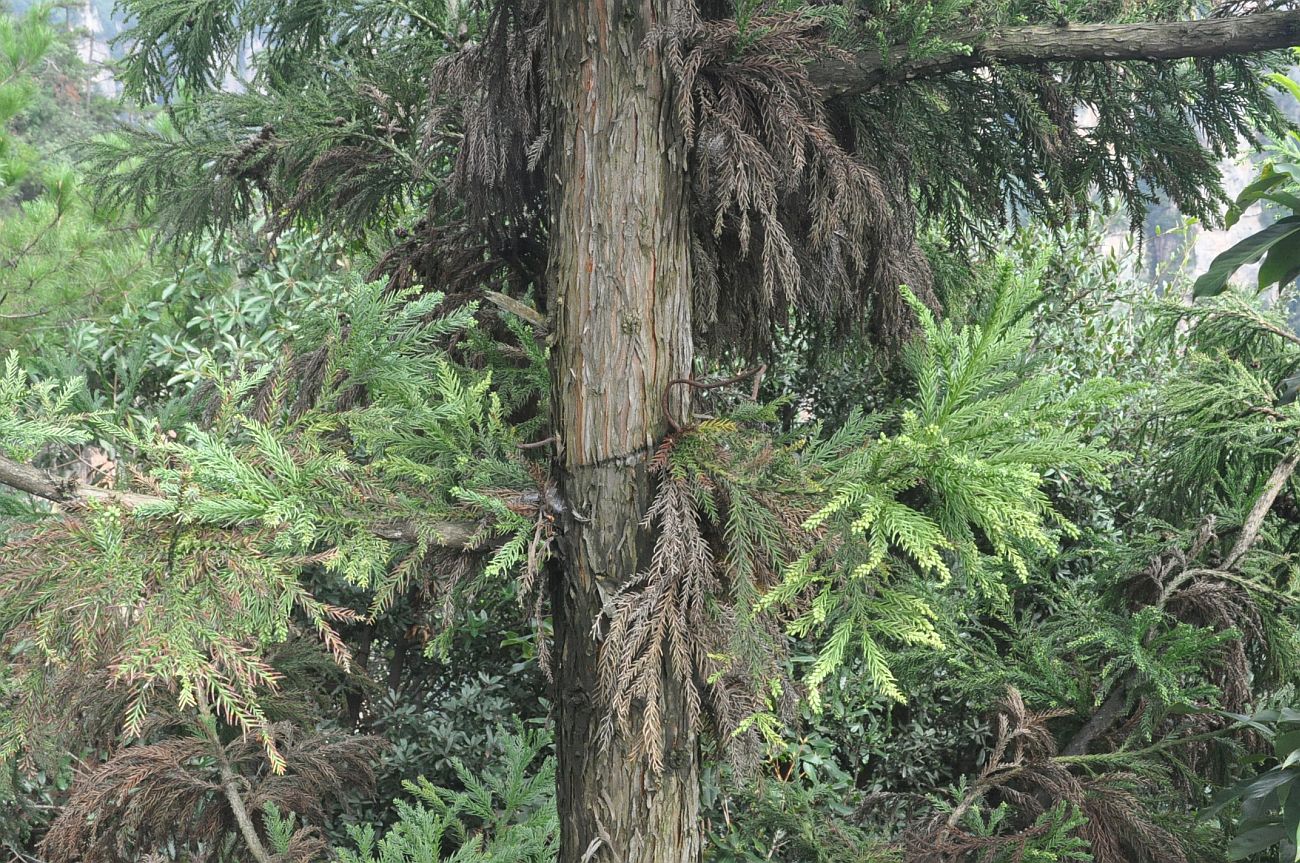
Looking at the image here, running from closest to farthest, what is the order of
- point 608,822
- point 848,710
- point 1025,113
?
point 608,822, point 1025,113, point 848,710

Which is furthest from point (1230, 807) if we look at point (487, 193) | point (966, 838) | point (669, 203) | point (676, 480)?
point (487, 193)

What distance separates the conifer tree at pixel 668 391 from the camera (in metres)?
1.58

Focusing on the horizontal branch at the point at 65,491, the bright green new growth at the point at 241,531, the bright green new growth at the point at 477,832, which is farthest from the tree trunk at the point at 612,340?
the bright green new growth at the point at 477,832

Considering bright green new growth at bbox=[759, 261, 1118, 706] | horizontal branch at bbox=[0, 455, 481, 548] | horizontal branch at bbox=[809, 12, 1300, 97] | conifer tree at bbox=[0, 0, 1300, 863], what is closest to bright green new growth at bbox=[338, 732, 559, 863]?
conifer tree at bbox=[0, 0, 1300, 863]

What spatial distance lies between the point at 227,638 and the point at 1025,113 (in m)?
2.09

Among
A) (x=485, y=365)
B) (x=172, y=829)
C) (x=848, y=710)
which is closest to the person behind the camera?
(x=485, y=365)

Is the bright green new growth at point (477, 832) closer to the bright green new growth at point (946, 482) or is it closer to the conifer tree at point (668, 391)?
the conifer tree at point (668, 391)

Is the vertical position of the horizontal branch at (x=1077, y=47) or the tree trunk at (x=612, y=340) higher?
the horizontal branch at (x=1077, y=47)

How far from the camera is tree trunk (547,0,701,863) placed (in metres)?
1.95

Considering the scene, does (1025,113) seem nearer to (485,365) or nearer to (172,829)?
(485,365)

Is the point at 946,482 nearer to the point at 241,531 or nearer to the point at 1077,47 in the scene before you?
the point at 1077,47

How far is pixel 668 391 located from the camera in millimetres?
2018

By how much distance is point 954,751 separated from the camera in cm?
432

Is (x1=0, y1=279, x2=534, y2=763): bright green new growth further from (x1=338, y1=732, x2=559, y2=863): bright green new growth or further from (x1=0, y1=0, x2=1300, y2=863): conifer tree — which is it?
(x1=338, y1=732, x2=559, y2=863): bright green new growth
